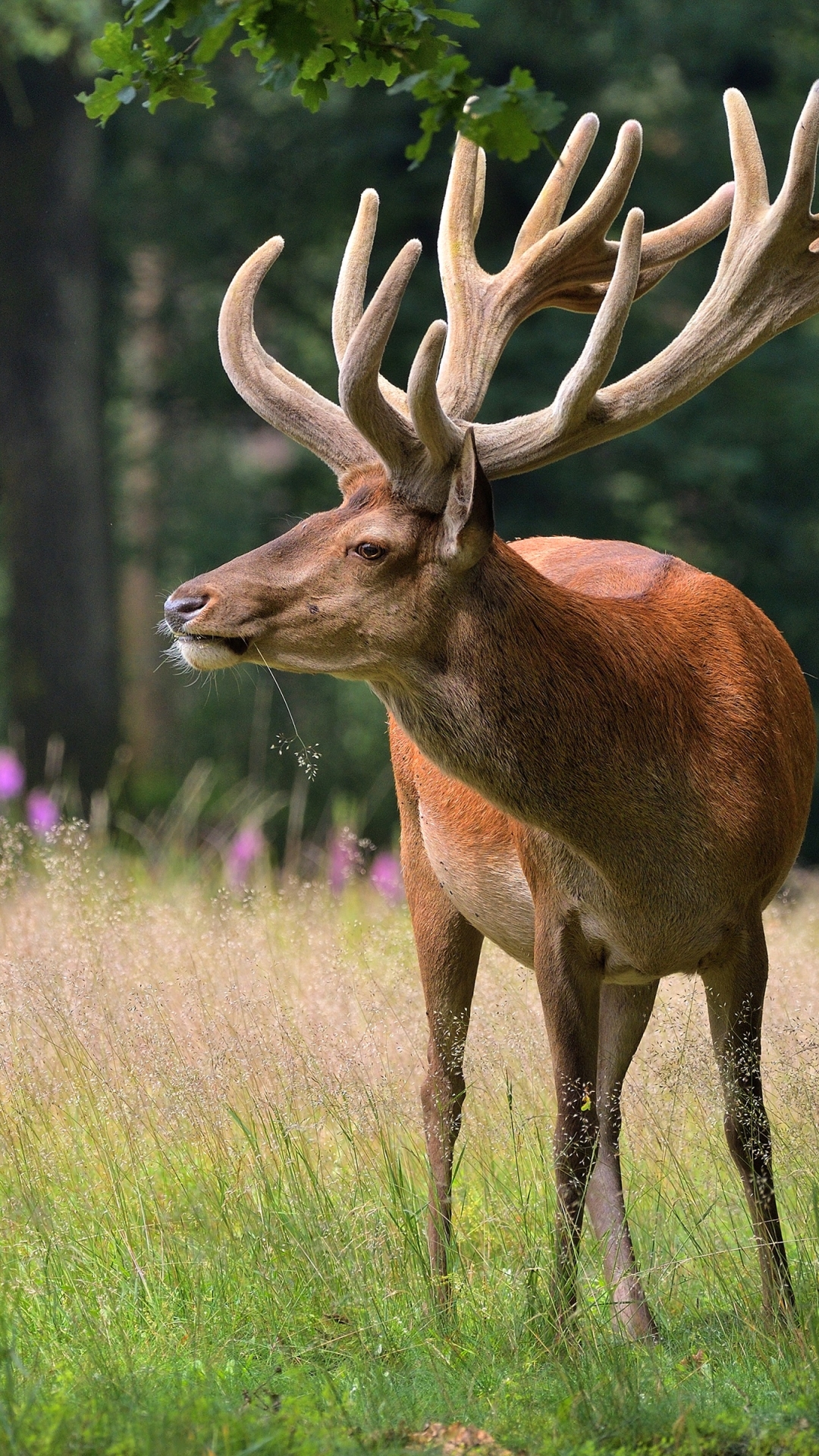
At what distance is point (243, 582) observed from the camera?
358cm

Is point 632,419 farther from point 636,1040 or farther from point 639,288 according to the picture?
point 636,1040

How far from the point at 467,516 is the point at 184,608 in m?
0.60

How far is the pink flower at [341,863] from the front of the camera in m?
5.78

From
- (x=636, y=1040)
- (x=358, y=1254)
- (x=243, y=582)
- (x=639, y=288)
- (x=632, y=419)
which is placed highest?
(x=639, y=288)

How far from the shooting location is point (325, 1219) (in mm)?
4016

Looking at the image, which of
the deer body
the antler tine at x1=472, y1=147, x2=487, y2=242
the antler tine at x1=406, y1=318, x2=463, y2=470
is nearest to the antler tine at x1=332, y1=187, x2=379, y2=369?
the antler tine at x1=472, y1=147, x2=487, y2=242

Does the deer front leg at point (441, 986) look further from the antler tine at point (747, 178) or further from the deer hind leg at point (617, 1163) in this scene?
the antler tine at point (747, 178)

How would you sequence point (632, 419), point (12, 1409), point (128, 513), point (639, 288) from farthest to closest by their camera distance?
point (128, 513) → point (639, 288) → point (632, 419) → point (12, 1409)

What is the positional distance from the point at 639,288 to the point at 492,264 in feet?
28.0

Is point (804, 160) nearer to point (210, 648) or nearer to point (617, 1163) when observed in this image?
point (210, 648)

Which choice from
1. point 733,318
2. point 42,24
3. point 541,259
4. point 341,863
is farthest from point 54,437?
point 733,318

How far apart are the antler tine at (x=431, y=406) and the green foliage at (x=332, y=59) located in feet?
1.37

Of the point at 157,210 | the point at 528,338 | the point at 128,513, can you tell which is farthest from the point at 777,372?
the point at 128,513

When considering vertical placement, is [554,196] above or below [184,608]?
above
